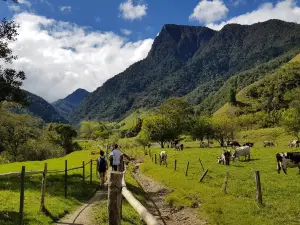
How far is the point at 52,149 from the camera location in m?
104

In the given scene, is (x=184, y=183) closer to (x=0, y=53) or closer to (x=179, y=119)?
(x=0, y=53)

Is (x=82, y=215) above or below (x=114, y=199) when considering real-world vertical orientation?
below

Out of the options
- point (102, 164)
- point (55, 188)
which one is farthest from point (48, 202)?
point (102, 164)

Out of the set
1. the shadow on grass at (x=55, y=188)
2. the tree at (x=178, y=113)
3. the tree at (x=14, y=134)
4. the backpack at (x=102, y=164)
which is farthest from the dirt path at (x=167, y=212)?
the tree at (x=178, y=113)

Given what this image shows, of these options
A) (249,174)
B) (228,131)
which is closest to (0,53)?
(249,174)

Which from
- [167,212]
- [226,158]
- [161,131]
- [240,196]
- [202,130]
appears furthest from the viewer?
[161,131]

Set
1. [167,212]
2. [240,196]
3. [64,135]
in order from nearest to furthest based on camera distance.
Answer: [167,212]
[240,196]
[64,135]

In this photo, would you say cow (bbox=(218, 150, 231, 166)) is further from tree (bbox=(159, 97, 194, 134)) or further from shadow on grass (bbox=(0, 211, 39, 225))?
tree (bbox=(159, 97, 194, 134))

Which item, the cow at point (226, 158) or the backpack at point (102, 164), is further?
the cow at point (226, 158)

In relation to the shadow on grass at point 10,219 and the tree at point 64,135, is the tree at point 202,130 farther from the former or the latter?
the shadow on grass at point 10,219

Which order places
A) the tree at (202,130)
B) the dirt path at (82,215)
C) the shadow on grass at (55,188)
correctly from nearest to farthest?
the dirt path at (82,215)
the shadow on grass at (55,188)
the tree at (202,130)

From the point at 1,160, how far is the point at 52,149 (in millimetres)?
15691

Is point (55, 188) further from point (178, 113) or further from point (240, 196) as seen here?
point (178, 113)

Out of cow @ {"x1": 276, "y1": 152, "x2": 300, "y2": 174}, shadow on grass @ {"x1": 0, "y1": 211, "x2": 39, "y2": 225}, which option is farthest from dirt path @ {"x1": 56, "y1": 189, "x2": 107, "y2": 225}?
cow @ {"x1": 276, "y1": 152, "x2": 300, "y2": 174}
